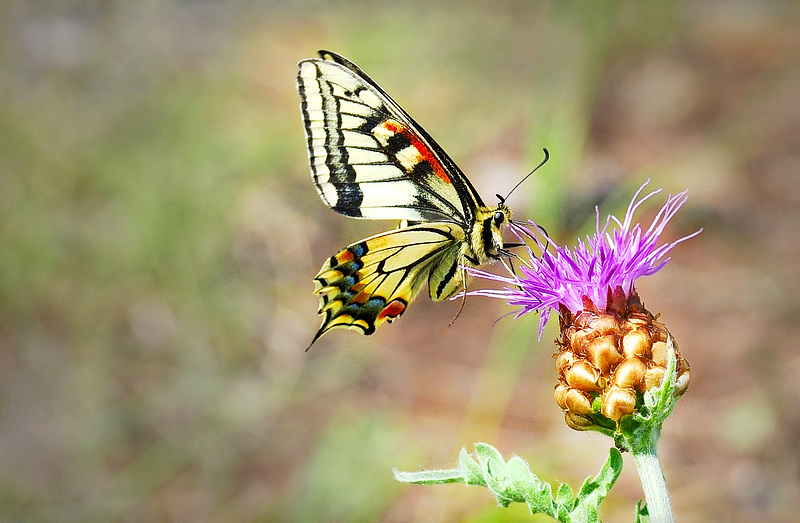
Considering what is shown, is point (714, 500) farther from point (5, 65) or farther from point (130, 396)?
point (5, 65)

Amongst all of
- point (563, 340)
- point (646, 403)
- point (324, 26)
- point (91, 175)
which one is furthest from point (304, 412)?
point (324, 26)

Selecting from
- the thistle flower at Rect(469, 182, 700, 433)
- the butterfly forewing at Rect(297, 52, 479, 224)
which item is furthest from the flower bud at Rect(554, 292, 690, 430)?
the butterfly forewing at Rect(297, 52, 479, 224)

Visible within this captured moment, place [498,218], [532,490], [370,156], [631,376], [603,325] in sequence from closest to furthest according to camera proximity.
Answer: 1. [532,490]
2. [631,376]
3. [603,325]
4. [498,218]
5. [370,156]

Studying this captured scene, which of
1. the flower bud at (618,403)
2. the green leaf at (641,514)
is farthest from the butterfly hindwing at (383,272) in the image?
the green leaf at (641,514)

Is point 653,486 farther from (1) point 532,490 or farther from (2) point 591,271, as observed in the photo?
(2) point 591,271

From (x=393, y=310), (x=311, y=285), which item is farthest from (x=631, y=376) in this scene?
(x=311, y=285)

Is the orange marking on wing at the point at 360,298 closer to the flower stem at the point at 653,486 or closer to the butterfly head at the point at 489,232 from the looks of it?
the butterfly head at the point at 489,232
